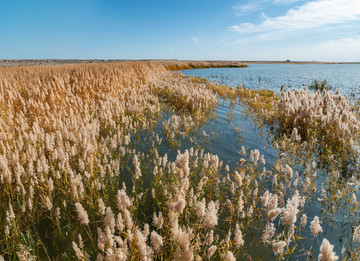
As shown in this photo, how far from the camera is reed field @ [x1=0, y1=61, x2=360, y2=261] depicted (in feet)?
5.77

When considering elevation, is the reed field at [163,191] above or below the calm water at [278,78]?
below

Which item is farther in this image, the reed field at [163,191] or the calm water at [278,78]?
the calm water at [278,78]

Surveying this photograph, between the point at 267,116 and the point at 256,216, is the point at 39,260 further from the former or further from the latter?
the point at 267,116

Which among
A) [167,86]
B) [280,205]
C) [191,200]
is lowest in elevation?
[280,205]

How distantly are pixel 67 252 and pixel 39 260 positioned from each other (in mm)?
258

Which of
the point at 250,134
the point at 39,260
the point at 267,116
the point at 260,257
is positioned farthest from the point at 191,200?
the point at 267,116

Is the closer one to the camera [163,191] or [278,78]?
[163,191]

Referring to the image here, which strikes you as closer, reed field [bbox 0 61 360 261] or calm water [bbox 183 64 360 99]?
reed field [bbox 0 61 360 261]

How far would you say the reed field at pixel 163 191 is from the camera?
1.76 meters

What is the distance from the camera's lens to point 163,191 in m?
3.06

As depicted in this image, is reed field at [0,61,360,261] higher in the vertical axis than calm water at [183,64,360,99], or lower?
lower

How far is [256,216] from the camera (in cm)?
282

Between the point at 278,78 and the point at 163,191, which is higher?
the point at 278,78

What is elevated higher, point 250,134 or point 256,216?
point 250,134
